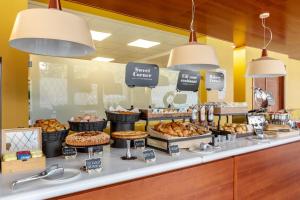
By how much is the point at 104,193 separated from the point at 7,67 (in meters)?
1.47

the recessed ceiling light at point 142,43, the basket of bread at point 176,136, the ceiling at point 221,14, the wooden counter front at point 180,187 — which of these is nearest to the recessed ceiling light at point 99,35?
the recessed ceiling light at point 142,43

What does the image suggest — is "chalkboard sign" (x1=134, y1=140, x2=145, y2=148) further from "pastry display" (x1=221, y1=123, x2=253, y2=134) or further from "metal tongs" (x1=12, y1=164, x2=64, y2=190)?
"pastry display" (x1=221, y1=123, x2=253, y2=134)

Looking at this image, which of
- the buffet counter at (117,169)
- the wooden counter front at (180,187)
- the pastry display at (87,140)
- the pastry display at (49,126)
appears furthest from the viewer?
the pastry display at (49,126)

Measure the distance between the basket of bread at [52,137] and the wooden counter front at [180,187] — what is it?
53 cm

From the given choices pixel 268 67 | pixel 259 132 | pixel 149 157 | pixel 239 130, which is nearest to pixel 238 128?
pixel 239 130

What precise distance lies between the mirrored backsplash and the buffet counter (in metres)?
1.40

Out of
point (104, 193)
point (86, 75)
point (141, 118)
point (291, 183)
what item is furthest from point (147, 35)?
point (104, 193)

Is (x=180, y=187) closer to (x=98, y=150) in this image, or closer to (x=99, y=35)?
(x=98, y=150)

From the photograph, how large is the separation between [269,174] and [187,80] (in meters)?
1.18

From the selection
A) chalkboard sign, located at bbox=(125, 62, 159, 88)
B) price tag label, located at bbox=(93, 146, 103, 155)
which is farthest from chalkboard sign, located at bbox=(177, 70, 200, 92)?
price tag label, located at bbox=(93, 146, 103, 155)

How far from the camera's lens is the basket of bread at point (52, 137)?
57.4 inches

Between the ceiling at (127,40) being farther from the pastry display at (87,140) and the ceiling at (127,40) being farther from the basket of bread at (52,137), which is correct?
the pastry display at (87,140)

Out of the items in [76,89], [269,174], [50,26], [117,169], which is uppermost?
[50,26]

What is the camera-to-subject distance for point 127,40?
412 centimetres
